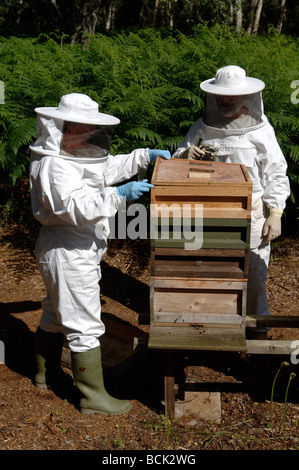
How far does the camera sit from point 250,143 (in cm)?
402

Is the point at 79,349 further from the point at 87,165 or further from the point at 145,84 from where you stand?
the point at 145,84

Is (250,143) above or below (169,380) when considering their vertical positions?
above

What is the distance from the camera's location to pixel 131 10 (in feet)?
92.2

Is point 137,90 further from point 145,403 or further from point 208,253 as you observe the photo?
point 145,403

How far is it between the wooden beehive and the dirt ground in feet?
2.13

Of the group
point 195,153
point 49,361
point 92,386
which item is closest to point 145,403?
point 92,386

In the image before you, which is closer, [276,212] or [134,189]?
[134,189]

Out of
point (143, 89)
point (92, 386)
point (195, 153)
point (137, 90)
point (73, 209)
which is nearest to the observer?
point (73, 209)

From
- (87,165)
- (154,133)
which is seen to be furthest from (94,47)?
(87,165)

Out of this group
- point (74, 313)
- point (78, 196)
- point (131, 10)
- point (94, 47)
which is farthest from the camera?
point (131, 10)

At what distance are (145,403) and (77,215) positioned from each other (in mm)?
1584

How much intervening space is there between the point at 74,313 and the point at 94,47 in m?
4.90

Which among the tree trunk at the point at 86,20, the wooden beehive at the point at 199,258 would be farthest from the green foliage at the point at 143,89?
the tree trunk at the point at 86,20

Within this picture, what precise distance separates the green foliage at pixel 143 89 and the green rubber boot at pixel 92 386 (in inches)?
112
